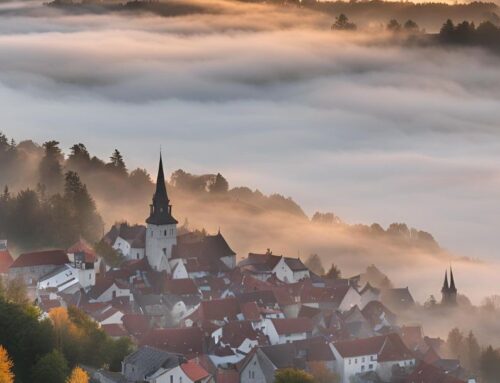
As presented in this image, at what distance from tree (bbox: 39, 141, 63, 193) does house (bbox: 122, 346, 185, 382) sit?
42584 millimetres

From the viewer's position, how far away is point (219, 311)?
74.6 m

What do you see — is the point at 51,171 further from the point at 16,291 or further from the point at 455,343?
the point at 16,291

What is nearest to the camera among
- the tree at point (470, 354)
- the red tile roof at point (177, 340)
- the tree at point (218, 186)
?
the red tile roof at point (177, 340)

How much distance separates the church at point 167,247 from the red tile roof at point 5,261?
6516 millimetres

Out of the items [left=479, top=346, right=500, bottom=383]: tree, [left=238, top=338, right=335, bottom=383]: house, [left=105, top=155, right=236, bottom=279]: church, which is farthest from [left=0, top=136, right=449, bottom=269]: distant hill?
[left=238, top=338, right=335, bottom=383]: house

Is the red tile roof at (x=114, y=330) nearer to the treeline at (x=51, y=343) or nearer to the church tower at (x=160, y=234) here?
the treeline at (x=51, y=343)

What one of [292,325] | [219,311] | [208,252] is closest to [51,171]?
[208,252]

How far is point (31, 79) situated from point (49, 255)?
110473 mm

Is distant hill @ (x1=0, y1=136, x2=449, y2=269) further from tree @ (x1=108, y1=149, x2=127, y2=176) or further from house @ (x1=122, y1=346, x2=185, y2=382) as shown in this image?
house @ (x1=122, y1=346, x2=185, y2=382)

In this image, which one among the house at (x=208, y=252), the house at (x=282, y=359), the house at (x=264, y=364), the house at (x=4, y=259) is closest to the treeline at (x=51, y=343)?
the house at (x=264, y=364)

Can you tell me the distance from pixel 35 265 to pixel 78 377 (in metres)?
25.9

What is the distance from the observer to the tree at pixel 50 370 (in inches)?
2186

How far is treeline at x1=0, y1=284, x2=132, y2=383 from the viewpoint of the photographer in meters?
56.1

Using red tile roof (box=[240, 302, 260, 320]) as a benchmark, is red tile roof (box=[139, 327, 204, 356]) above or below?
above
